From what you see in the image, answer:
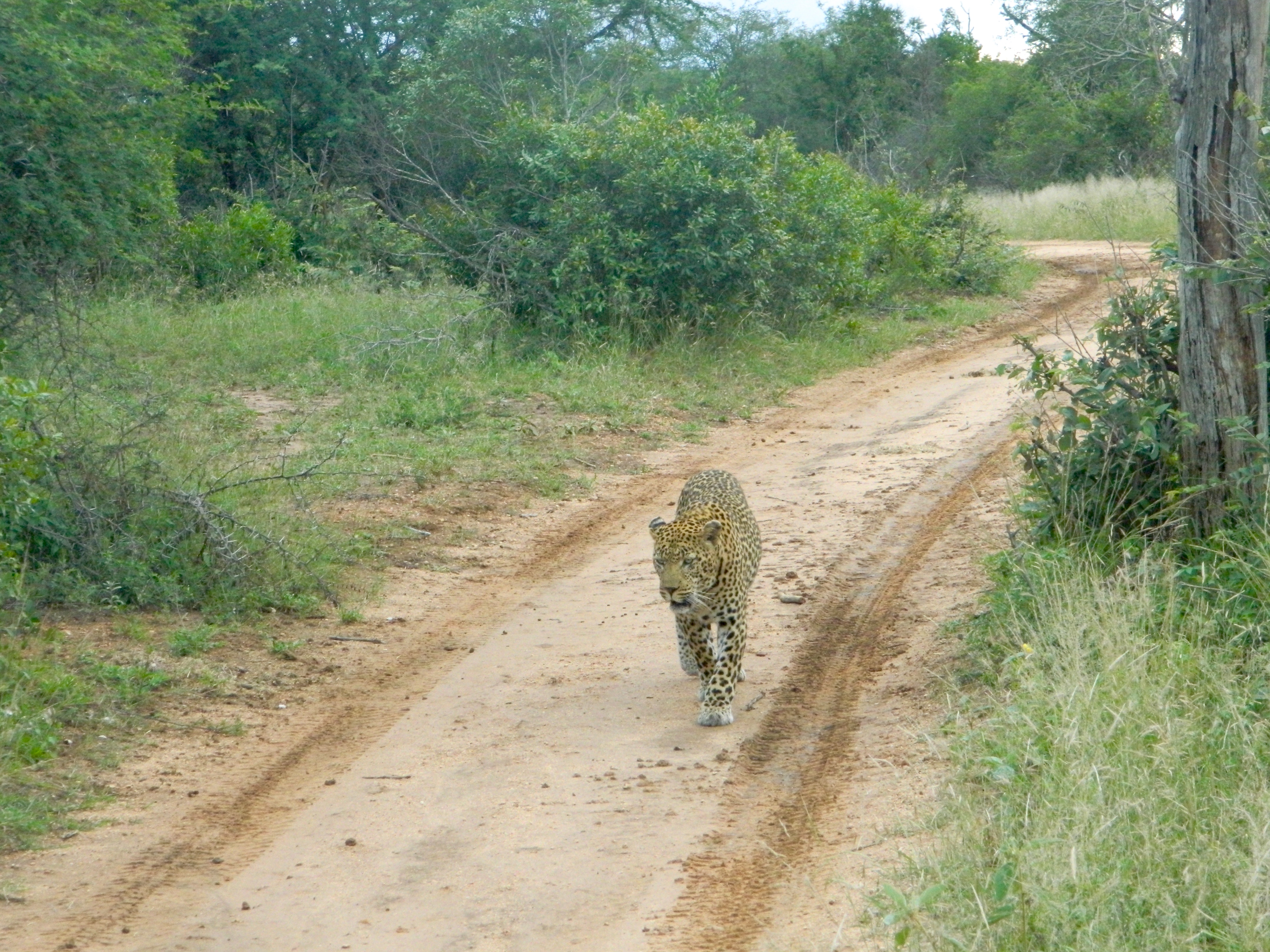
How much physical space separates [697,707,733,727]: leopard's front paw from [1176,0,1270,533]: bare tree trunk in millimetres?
2618

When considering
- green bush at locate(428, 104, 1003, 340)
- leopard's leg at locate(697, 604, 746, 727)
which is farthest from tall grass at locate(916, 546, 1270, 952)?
green bush at locate(428, 104, 1003, 340)

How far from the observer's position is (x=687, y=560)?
6309 mm

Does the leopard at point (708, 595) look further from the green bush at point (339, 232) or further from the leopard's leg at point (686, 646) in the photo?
the green bush at point (339, 232)

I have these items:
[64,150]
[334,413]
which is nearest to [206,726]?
[64,150]

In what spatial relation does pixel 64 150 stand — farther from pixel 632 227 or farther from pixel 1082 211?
pixel 1082 211

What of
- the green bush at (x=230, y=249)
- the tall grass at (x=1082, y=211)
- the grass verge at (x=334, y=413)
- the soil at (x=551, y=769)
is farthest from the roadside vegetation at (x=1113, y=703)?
the tall grass at (x=1082, y=211)

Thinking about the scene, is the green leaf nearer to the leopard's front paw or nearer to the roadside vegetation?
the roadside vegetation

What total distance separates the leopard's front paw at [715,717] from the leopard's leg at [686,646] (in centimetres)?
26

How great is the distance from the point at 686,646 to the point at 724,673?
22.0 inches

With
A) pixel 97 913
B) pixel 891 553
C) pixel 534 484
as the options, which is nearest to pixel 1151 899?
pixel 97 913

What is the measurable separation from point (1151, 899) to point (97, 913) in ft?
11.3

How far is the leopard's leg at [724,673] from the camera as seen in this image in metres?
6.45

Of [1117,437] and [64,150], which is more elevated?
[64,150]

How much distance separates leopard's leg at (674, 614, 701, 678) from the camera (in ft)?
22.0
